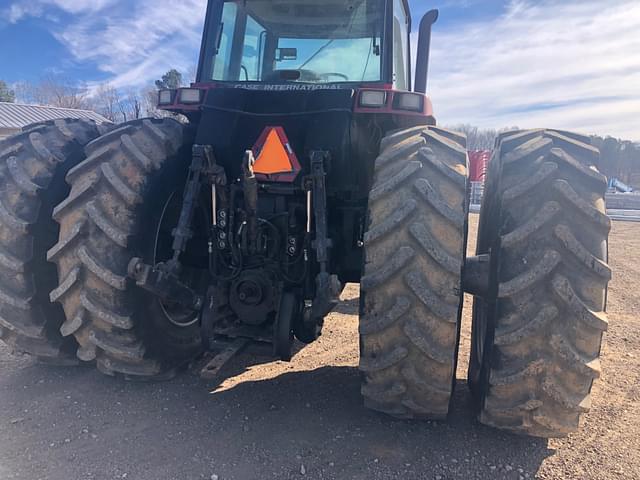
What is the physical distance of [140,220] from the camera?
299 centimetres

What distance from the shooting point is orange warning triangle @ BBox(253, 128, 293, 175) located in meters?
2.98

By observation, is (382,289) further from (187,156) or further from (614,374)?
(614,374)

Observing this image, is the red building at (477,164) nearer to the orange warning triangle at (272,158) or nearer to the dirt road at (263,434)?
the dirt road at (263,434)

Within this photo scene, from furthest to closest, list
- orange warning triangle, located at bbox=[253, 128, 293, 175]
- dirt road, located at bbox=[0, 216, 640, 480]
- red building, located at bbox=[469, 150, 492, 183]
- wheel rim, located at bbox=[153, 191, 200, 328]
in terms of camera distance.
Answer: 1. red building, located at bbox=[469, 150, 492, 183]
2. wheel rim, located at bbox=[153, 191, 200, 328]
3. orange warning triangle, located at bbox=[253, 128, 293, 175]
4. dirt road, located at bbox=[0, 216, 640, 480]

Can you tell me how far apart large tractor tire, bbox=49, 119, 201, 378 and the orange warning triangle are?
25.0 inches

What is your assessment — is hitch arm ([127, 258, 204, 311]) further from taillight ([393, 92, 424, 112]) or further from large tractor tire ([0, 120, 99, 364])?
taillight ([393, 92, 424, 112])

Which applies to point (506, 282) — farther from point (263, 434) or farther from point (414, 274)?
point (263, 434)

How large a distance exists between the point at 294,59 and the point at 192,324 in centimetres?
222

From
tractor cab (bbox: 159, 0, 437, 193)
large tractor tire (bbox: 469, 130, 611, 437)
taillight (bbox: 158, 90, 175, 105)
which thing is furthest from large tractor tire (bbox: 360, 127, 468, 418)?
taillight (bbox: 158, 90, 175, 105)

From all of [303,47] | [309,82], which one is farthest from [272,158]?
[303,47]

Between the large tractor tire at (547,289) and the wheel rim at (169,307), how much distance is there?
1883mm

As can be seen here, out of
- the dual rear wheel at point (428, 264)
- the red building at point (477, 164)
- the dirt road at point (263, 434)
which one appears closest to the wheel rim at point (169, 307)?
the dual rear wheel at point (428, 264)

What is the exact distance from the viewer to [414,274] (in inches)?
93.3

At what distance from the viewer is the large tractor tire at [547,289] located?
93.1 inches
